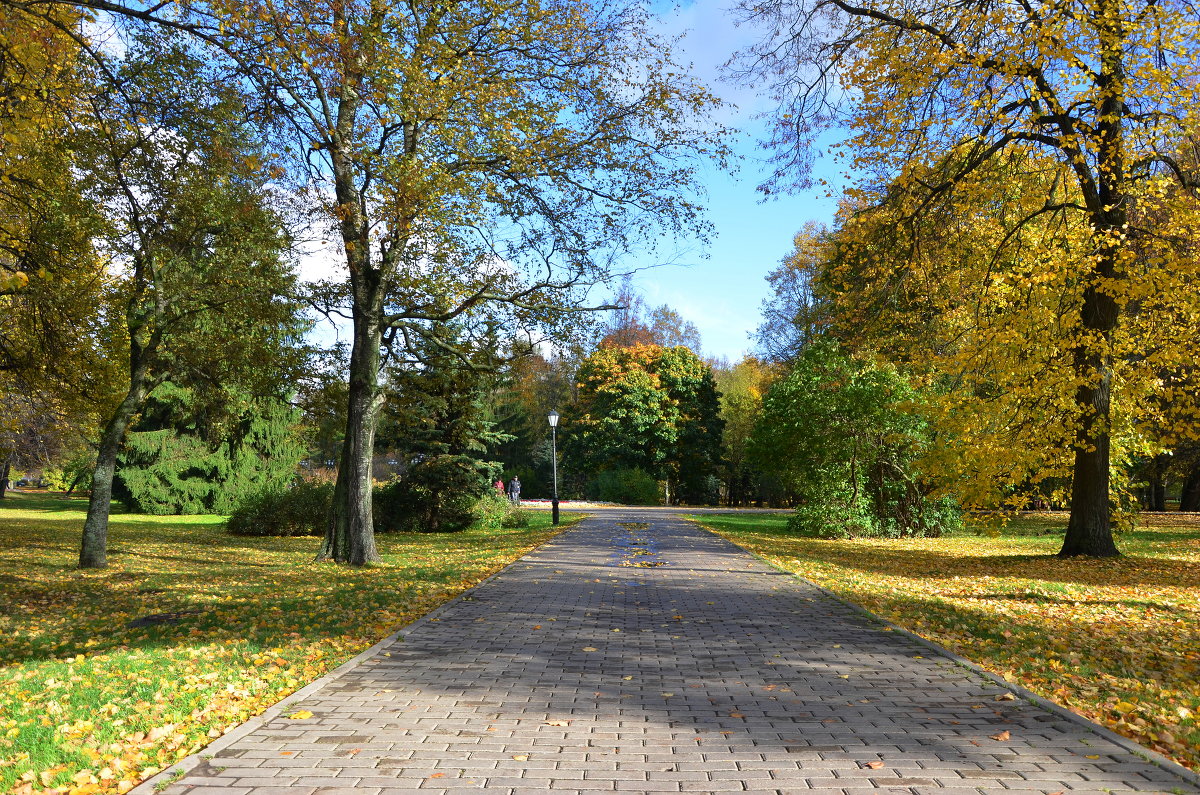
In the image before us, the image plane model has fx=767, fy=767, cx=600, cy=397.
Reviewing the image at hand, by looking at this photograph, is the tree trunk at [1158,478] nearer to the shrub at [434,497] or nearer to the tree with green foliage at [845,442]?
the tree with green foliage at [845,442]

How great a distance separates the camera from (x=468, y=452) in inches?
944

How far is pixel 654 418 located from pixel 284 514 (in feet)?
84.1

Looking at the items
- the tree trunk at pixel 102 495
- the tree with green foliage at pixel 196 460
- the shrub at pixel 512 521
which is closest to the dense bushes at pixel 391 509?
the shrub at pixel 512 521

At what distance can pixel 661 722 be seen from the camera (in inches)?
193

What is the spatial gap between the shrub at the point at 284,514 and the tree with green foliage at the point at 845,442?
14.3 m

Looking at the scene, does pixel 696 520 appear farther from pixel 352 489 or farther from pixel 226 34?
pixel 226 34

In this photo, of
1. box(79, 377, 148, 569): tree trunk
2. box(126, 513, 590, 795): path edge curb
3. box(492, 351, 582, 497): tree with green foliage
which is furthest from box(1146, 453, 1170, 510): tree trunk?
box(79, 377, 148, 569): tree trunk

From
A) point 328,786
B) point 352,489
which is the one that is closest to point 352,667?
point 328,786

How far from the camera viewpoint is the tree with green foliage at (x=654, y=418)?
46031 mm

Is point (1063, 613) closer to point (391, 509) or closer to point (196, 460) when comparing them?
point (391, 509)

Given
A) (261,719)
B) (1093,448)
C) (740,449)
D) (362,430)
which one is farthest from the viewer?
(740,449)

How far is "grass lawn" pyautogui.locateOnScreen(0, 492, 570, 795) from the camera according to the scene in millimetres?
4340

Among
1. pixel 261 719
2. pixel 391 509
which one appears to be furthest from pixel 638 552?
pixel 261 719

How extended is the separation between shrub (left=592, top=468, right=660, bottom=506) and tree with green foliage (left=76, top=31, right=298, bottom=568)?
28872 mm
